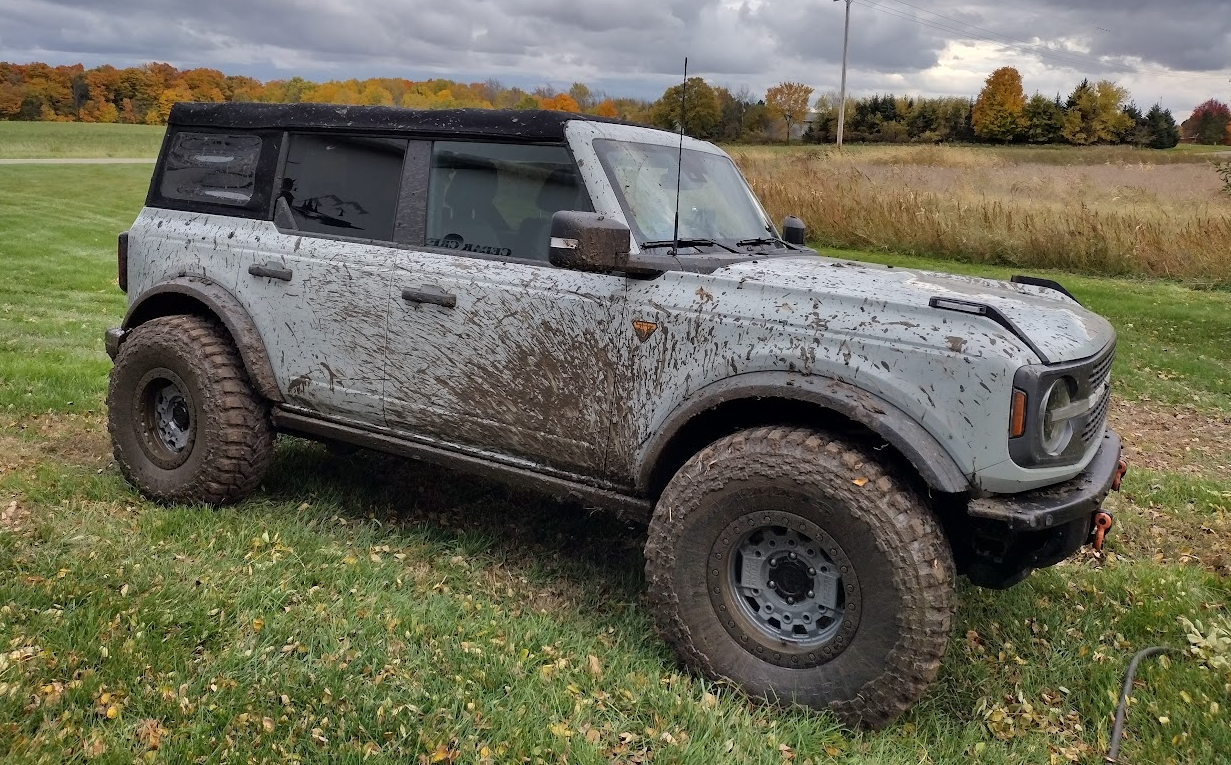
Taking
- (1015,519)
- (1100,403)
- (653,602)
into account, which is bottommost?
(653,602)

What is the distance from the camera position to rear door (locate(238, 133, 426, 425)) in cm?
436

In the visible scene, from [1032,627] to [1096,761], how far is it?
0.88 metres

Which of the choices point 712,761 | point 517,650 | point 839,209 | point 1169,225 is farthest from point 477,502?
point 1169,225

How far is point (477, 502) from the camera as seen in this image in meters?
5.39

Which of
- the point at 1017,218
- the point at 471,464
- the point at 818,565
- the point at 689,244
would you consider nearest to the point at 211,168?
the point at 471,464

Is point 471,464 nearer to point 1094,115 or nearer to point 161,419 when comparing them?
point 161,419

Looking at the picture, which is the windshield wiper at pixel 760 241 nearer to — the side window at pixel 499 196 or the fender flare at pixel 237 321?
the side window at pixel 499 196

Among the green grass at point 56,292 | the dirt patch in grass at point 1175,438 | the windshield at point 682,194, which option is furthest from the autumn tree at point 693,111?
the green grass at point 56,292

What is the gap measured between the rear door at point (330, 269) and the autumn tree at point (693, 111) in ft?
4.06

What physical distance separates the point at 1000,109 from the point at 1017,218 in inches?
1566

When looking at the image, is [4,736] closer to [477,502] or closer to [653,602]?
[653,602]

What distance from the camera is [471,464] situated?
4184 millimetres

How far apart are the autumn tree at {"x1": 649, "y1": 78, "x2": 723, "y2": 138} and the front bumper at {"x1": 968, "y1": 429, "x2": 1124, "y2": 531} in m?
1.91

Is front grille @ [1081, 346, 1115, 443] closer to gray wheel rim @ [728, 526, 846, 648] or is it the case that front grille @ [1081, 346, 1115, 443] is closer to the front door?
gray wheel rim @ [728, 526, 846, 648]
